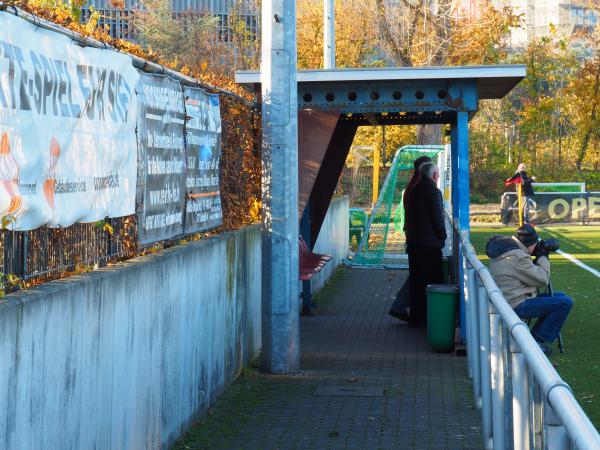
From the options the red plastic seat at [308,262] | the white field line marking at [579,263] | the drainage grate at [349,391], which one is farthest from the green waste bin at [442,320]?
the white field line marking at [579,263]

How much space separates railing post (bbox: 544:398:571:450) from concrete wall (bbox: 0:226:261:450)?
2091 millimetres

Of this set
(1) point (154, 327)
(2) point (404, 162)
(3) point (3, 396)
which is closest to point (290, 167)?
(1) point (154, 327)

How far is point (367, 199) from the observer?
36.9m

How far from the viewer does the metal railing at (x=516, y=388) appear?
3.04 m

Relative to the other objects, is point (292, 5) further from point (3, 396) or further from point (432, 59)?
point (432, 59)

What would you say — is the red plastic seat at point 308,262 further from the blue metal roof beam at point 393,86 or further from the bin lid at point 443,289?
the blue metal roof beam at point 393,86

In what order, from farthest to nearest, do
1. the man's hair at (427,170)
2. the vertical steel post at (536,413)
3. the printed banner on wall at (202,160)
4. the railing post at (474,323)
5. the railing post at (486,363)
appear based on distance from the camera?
the man's hair at (427,170) < the printed banner on wall at (202,160) < the railing post at (474,323) < the railing post at (486,363) < the vertical steel post at (536,413)

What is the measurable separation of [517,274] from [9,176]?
21.9 ft

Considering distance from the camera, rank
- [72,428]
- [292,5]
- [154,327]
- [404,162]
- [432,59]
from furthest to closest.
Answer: [432,59] → [404,162] → [292,5] → [154,327] → [72,428]

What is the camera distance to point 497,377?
19.4 feet

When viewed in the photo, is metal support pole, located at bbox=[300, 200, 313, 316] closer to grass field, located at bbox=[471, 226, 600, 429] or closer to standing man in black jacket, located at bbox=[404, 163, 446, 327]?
standing man in black jacket, located at bbox=[404, 163, 446, 327]

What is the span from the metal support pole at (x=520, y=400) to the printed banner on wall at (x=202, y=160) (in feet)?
14.1

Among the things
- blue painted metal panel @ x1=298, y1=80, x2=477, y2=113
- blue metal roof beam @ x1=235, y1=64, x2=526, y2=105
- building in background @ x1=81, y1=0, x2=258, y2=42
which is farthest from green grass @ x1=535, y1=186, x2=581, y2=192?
blue painted metal panel @ x1=298, y1=80, x2=477, y2=113

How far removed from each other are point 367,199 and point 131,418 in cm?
3075
